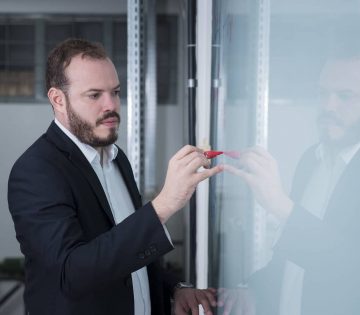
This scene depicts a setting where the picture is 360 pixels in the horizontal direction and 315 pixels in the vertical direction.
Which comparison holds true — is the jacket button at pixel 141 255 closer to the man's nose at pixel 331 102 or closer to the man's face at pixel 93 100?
the man's face at pixel 93 100

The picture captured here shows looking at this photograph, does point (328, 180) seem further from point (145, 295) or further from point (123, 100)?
point (123, 100)

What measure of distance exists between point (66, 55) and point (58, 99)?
92 millimetres

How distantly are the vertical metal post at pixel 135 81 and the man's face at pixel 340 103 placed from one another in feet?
4.31

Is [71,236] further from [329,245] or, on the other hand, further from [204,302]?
[329,245]

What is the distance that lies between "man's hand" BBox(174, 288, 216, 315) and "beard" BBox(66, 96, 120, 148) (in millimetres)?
370

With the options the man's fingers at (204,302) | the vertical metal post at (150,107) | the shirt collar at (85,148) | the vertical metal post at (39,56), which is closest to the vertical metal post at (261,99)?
the man's fingers at (204,302)

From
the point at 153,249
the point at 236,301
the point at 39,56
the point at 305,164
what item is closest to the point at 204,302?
the point at 236,301

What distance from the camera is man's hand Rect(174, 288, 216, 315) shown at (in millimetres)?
1059

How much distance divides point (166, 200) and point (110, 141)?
301 millimetres

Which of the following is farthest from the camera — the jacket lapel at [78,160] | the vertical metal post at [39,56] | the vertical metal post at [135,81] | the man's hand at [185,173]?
the vertical metal post at [39,56]

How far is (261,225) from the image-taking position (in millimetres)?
686

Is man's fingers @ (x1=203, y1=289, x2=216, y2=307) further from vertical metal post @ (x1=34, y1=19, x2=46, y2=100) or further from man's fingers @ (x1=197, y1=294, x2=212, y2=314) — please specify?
vertical metal post @ (x1=34, y1=19, x2=46, y2=100)

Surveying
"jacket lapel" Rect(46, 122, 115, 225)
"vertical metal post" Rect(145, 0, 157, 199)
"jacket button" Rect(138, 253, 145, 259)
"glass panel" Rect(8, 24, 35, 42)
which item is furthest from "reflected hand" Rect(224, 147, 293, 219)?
"glass panel" Rect(8, 24, 35, 42)

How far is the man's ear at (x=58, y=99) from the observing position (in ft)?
3.38
